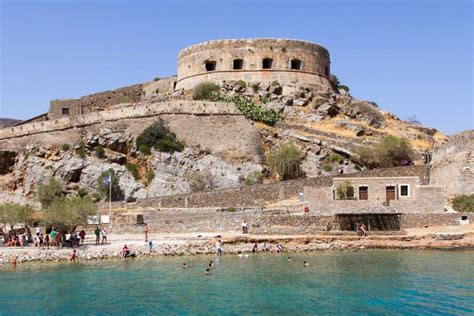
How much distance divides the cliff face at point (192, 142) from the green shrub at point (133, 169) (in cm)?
22

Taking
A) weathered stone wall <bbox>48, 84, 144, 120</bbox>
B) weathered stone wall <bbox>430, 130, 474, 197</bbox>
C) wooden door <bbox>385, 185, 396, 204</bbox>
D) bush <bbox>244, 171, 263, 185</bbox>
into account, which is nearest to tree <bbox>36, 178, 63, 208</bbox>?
bush <bbox>244, 171, 263, 185</bbox>

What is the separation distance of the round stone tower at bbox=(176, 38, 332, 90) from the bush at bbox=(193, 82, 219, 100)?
1.80 m

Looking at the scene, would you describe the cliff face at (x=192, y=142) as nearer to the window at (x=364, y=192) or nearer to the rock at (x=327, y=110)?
the rock at (x=327, y=110)

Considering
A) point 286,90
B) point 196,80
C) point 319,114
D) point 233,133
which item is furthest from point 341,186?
point 196,80

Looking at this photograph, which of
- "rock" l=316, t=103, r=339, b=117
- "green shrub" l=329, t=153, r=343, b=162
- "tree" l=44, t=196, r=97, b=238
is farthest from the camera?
"rock" l=316, t=103, r=339, b=117

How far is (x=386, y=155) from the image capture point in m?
37.0

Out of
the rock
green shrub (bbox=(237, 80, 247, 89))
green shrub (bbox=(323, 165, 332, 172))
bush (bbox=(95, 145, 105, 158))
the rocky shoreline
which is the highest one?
green shrub (bbox=(237, 80, 247, 89))

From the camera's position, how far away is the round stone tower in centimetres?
4653

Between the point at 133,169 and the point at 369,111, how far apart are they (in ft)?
61.3

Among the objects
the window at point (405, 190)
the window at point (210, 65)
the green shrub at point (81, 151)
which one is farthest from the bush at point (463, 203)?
the window at point (210, 65)

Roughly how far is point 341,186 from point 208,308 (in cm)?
1465

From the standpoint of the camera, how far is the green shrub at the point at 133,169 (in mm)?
37750

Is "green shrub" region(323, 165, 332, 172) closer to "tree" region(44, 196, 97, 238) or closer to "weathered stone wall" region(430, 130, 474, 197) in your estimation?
"weathered stone wall" region(430, 130, 474, 197)

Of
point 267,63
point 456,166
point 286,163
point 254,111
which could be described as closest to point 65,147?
point 254,111
